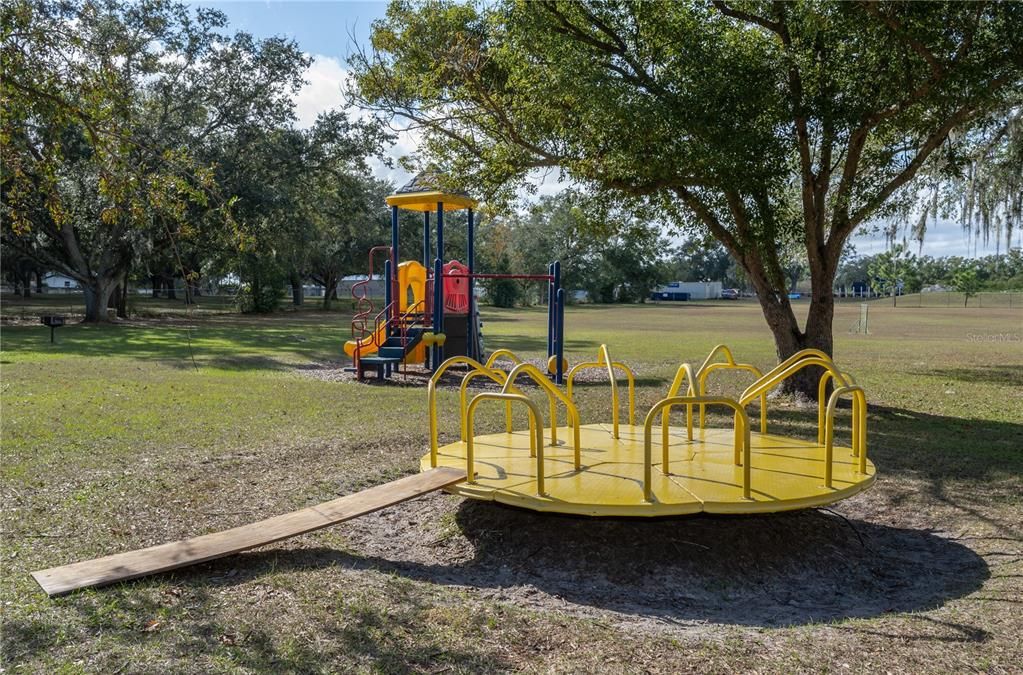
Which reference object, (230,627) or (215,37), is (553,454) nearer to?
(230,627)

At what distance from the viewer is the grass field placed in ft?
12.2

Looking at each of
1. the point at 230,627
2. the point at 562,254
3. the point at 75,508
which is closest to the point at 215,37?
the point at 75,508

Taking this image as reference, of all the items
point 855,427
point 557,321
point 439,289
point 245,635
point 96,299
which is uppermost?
point 439,289

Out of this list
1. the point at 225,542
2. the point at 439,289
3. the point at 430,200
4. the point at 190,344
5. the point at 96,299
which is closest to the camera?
the point at 225,542

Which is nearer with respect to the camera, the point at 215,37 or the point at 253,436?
the point at 253,436

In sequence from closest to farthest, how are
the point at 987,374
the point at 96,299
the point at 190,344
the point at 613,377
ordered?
1. the point at 613,377
2. the point at 190,344
3. the point at 987,374
4. the point at 96,299

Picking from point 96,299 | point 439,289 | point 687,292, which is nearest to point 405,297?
point 439,289

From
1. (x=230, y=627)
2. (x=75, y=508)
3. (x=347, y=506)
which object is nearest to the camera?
(x=230, y=627)

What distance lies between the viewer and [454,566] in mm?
5258

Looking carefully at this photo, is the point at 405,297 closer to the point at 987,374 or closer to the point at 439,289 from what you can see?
the point at 439,289

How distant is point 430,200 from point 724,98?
719 cm

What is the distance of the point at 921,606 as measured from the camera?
469 cm

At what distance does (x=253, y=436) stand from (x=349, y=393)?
407 centimetres

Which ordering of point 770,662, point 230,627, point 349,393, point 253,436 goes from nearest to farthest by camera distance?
point 770,662
point 230,627
point 253,436
point 349,393
